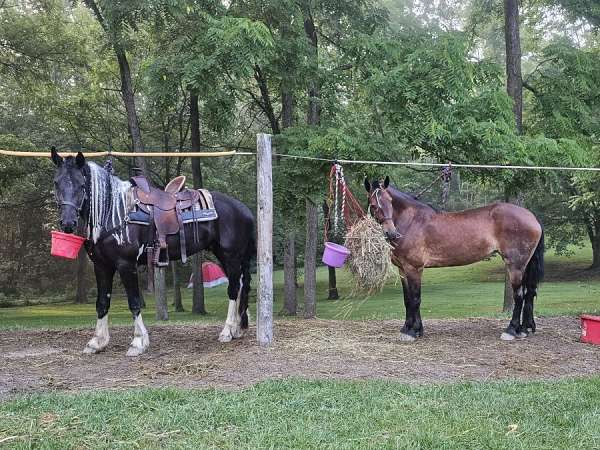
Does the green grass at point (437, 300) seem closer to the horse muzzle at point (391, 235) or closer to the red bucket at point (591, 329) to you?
the red bucket at point (591, 329)

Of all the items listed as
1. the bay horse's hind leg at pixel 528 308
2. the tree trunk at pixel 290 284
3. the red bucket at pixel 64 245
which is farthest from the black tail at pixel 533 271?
the tree trunk at pixel 290 284

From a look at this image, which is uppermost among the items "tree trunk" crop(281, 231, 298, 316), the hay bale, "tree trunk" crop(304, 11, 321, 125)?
"tree trunk" crop(304, 11, 321, 125)

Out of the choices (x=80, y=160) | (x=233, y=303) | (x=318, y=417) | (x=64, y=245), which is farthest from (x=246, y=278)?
(x=318, y=417)

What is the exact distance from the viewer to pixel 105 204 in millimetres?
6609

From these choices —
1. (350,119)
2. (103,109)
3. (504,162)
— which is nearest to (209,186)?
(103,109)

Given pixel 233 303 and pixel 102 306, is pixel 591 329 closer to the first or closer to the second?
pixel 233 303

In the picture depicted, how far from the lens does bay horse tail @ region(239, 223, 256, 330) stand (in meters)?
7.67

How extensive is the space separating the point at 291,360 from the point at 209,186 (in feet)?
47.3

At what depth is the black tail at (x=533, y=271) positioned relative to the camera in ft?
24.9

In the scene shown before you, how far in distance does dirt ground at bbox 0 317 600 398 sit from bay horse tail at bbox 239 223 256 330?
284 millimetres

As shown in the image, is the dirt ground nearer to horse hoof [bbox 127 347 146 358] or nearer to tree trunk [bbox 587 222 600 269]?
horse hoof [bbox 127 347 146 358]

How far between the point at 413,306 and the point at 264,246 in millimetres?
2102

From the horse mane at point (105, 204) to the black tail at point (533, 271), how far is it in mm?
5132

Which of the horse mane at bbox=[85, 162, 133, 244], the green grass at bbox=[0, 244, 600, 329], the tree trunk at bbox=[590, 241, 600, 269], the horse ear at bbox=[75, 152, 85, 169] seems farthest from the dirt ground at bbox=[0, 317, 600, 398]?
the tree trunk at bbox=[590, 241, 600, 269]
